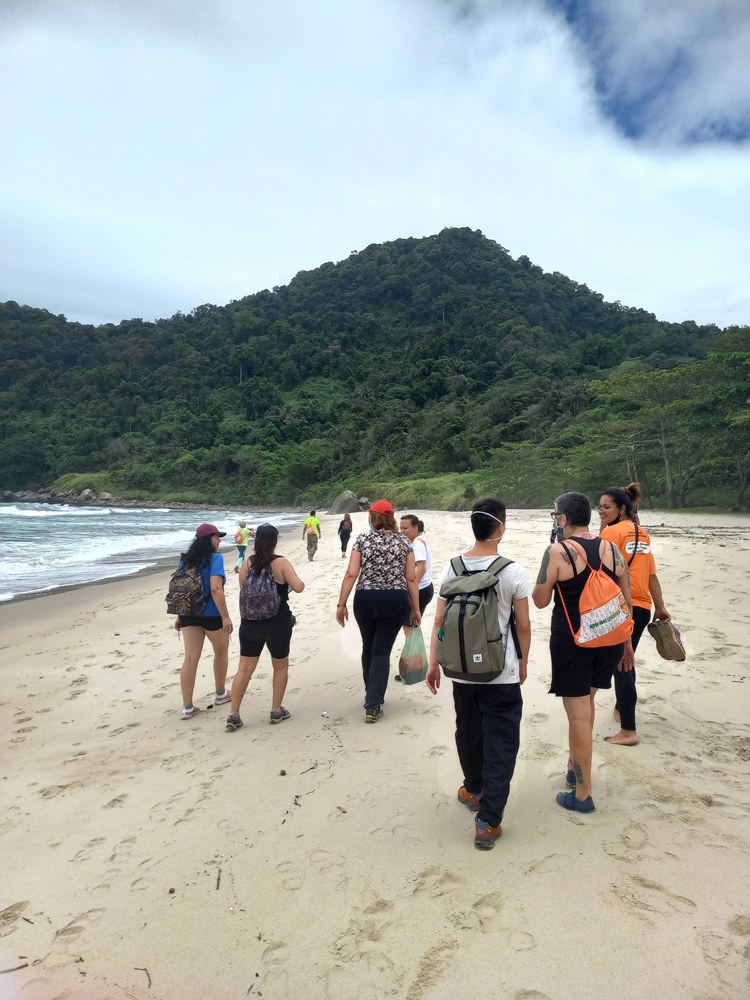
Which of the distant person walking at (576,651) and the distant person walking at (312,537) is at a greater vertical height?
the distant person walking at (576,651)

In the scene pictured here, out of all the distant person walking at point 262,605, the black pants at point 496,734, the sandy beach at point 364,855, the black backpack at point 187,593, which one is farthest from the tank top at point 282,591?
the black pants at point 496,734

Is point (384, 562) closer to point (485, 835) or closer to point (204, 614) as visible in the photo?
point (204, 614)

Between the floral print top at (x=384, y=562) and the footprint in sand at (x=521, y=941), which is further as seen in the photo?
the floral print top at (x=384, y=562)

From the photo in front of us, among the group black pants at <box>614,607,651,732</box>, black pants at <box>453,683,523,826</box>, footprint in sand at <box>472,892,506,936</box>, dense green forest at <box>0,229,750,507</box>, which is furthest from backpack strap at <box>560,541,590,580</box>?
dense green forest at <box>0,229,750,507</box>

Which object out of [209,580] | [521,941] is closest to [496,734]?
[521,941]

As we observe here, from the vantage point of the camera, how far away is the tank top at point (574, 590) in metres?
2.75

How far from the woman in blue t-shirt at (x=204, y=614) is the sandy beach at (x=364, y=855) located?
384 mm

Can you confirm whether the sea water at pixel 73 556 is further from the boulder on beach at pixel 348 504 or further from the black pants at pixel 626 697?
the boulder on beach at pixel 348 504

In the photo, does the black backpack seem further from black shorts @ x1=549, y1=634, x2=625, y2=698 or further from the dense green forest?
the dense green forest

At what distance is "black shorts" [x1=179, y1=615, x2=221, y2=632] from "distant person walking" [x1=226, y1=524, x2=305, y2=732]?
0.41 meters

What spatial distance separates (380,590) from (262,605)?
2.89ft

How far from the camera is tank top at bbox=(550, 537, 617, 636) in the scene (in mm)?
2748

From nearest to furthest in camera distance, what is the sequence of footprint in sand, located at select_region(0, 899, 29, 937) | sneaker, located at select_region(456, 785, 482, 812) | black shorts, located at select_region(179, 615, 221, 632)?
footprint in sand, located at select_region(0, 899, 29, 937), sneaker, located at select_region(456, 785, 482, 812), black shorts, located at select_region(179, 615, 221, 632)

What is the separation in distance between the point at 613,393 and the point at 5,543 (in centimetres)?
2520
